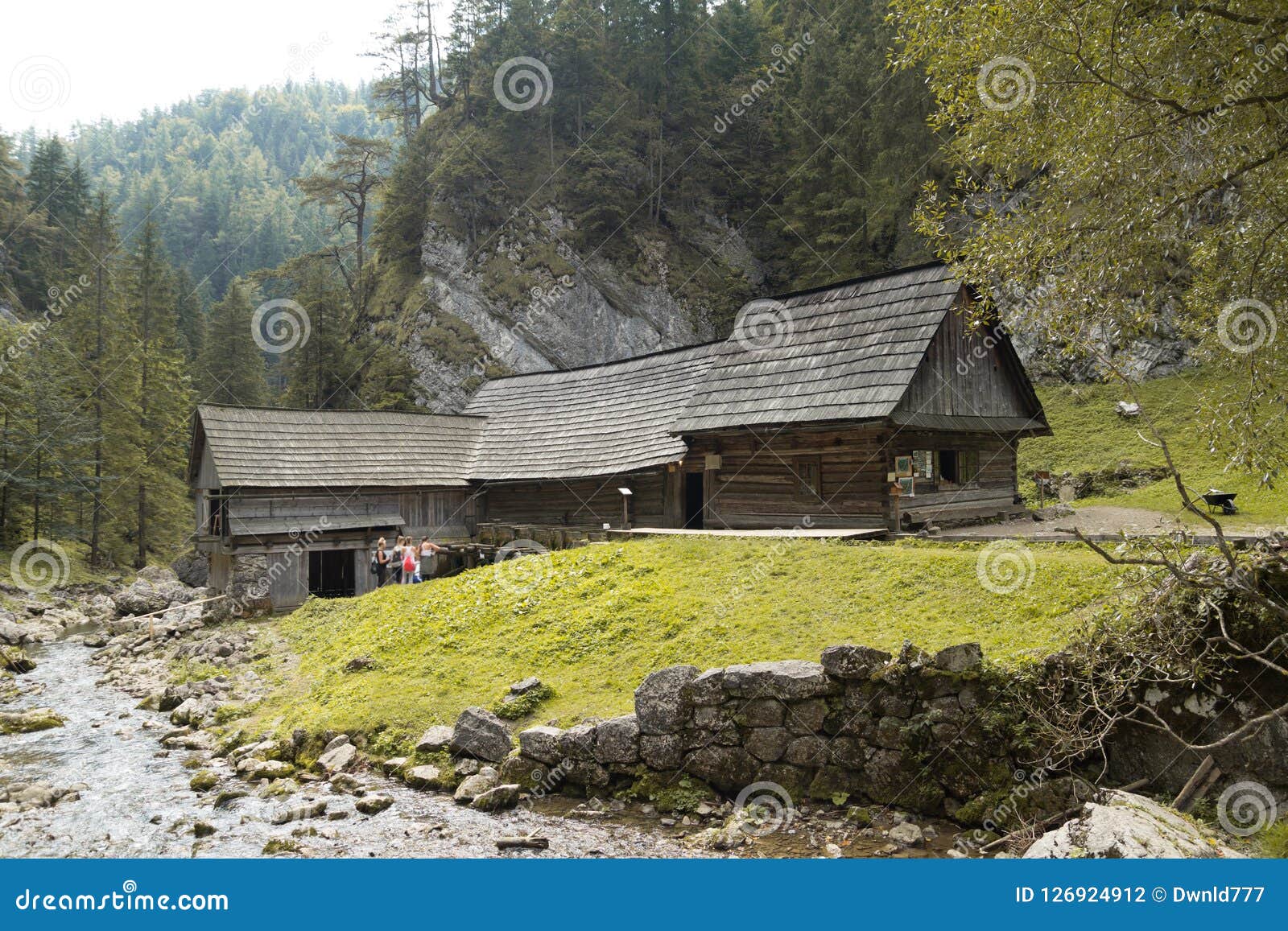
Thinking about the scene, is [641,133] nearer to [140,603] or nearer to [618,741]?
[140,603]

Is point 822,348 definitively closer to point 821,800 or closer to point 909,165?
point 821,800

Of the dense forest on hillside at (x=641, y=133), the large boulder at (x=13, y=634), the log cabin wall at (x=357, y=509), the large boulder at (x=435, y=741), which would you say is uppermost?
the dense forest on hillside at (x=641, y=133)

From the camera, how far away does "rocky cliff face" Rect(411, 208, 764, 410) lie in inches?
1709

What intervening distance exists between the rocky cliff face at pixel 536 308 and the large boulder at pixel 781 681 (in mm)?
35367

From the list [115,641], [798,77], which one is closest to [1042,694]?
[115,641]

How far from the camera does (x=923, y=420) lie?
17578 millimetres

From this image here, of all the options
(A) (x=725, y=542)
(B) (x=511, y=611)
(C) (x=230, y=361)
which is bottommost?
(B) (x=511, y=611)

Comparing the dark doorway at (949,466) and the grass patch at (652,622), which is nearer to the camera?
the grass patch at (652,622)

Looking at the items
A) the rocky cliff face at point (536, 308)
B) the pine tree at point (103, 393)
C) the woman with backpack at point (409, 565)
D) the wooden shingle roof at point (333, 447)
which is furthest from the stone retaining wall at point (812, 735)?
the rocky cliff face at point (536, 308)

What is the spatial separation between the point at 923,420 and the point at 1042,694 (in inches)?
414

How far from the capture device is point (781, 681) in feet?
29.2

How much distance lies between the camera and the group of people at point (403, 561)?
2114cm

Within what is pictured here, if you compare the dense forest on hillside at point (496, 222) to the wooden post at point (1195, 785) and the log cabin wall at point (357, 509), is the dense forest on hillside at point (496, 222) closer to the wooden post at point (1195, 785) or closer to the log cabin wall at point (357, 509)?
the log cabin wall at point (357, 509)

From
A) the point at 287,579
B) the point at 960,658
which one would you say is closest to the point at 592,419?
the point at 287,579
